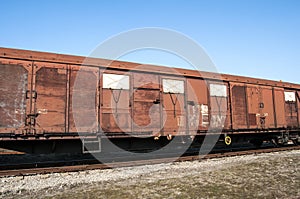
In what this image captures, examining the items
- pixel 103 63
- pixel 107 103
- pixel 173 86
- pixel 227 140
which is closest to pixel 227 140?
pixel 227 140

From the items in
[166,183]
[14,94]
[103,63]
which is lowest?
[166,183]

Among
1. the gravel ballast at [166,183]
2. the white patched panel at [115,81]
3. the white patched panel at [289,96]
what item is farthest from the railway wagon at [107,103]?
the white patched panel at [289,96]

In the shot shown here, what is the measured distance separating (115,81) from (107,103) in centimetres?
90

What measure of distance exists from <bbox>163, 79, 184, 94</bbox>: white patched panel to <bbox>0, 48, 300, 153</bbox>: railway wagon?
21 mm

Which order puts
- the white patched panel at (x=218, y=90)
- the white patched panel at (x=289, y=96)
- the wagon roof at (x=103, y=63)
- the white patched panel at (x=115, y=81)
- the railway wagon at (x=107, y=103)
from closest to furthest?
1. the railway wagon at (x=107, y=103)
2. the wagon roof at (x=103, y=63)
3. the white patched panel at (x=115, y=81)
4. the white patched panel at (x=218, y=90)
5. the white patched panel at (x=289, y=96)

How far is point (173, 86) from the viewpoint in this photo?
9656 millimetres

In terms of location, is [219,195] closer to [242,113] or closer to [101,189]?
[101,189]

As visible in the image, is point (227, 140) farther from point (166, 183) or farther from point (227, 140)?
point (166, 183)

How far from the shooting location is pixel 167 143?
9.60 metres

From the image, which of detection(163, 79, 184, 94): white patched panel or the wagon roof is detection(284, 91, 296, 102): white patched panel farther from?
detection(163, 79, 184, 94): white patched panel

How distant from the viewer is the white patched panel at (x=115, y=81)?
838 cm

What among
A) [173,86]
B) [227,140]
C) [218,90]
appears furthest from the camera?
[218,90]

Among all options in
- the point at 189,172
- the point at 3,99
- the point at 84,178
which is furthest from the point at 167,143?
the point at 3,99

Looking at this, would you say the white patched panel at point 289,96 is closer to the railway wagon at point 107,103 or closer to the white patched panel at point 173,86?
the railway wagon at point 107,103
